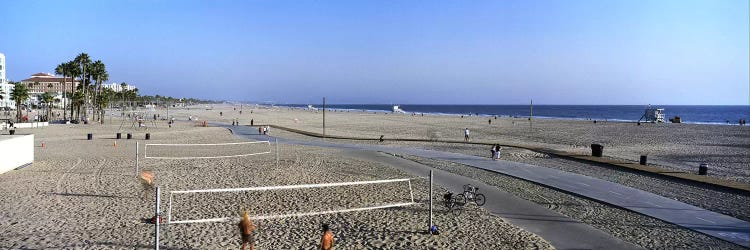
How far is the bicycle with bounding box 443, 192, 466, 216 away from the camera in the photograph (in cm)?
1314

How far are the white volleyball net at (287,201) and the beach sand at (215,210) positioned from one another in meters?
0.03

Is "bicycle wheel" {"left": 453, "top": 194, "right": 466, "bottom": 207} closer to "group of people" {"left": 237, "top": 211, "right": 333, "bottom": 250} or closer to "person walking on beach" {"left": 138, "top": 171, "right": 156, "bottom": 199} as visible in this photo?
"group of people" {"left": 237, "top": 211, "right": 333, "bottom": 250}

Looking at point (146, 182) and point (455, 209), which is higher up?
point (146, 182)

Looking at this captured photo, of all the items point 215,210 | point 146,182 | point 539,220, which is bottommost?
point 215,210

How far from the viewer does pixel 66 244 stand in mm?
9938

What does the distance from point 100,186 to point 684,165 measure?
26.2 metres

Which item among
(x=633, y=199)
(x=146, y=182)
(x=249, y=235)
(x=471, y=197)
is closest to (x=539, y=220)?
(x=471, y=197)

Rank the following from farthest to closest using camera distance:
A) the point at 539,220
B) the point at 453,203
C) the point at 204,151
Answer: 1. the point at 204,151
2. the point at 453,203
3. the point at 539,220

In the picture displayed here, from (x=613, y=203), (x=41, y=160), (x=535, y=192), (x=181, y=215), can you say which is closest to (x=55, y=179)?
(x=41, y=160)

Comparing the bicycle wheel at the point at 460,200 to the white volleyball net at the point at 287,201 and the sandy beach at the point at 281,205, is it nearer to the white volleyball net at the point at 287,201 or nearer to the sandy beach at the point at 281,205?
the sandy beach at the point at 281,205

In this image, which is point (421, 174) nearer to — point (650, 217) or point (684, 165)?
point (650, 217)

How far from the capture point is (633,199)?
14812 mm

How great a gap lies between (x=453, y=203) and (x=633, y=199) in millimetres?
5868

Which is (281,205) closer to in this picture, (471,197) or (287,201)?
(287,201)
